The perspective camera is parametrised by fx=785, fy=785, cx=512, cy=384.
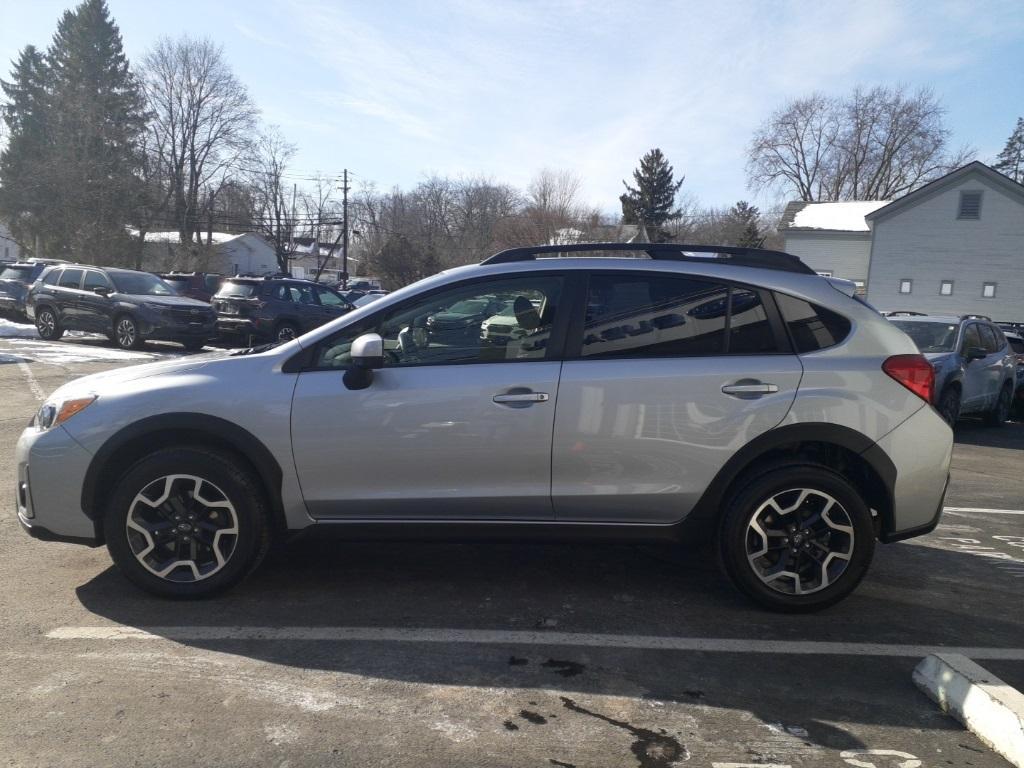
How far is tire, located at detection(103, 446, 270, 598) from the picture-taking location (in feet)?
12.9

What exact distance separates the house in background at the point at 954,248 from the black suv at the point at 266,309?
86.0ft

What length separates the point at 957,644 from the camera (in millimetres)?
3814

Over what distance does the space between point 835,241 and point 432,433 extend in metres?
39.2

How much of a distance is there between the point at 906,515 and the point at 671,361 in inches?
58.0

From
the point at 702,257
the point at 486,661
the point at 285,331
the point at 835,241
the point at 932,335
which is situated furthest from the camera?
the point at 835,241

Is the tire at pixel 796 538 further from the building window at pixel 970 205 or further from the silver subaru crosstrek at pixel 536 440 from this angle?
the building window at pixel 970 205

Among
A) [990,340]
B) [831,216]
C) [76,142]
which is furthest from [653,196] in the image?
[990,340]

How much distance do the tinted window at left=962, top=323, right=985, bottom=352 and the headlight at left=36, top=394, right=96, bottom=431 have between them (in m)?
10.6

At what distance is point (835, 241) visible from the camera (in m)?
38.8

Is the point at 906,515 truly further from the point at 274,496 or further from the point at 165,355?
the point at 165,355

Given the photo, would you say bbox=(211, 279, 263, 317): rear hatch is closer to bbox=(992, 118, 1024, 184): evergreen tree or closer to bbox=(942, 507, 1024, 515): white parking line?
bbox=(942, 507, 1024, 515): white parking line

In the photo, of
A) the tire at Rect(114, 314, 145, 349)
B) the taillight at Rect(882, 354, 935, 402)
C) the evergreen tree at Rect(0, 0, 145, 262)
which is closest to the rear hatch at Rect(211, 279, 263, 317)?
the tire at Rect(114, 314, 145, 349)

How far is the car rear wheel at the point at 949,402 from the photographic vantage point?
10055mm

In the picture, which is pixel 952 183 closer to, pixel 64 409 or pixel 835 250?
pixel 835 250
